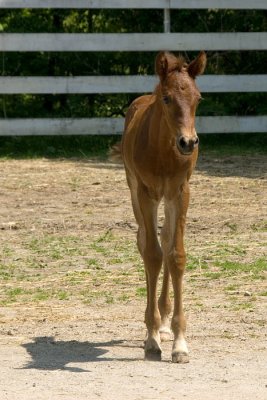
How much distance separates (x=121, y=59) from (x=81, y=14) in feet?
3.45

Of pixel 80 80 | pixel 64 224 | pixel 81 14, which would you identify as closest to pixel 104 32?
pixel 81 14

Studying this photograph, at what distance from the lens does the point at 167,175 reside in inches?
265

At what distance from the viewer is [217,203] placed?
1173 centimetres

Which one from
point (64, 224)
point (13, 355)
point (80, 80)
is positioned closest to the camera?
point (13, 355)

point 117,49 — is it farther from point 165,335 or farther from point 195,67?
point 195,67

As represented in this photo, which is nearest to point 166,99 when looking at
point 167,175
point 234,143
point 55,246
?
point 167,175

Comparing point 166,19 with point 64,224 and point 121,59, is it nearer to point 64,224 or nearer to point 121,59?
point 121,59

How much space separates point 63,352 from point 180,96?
5.32 feet

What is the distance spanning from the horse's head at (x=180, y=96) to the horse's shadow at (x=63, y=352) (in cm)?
129

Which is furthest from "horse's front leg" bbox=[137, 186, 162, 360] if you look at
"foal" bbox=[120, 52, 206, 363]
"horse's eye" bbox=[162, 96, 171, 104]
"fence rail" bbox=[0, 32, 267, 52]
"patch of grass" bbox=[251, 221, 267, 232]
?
"fence rail" bbox=[0, 32, 267, 52]

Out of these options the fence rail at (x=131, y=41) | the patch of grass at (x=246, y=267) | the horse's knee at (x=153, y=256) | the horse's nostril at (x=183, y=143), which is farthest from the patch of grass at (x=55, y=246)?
the fence rail at (x=131, y=41)

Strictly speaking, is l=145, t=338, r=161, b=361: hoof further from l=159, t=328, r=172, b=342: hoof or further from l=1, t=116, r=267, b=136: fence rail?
l=1, t=116, r=267, b=136: fence rail

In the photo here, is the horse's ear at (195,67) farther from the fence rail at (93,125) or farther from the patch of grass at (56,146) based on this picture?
the fence rail at (93,125)

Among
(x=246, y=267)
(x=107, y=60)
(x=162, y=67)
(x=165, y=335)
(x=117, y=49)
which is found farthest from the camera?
(x=107, y=60)
